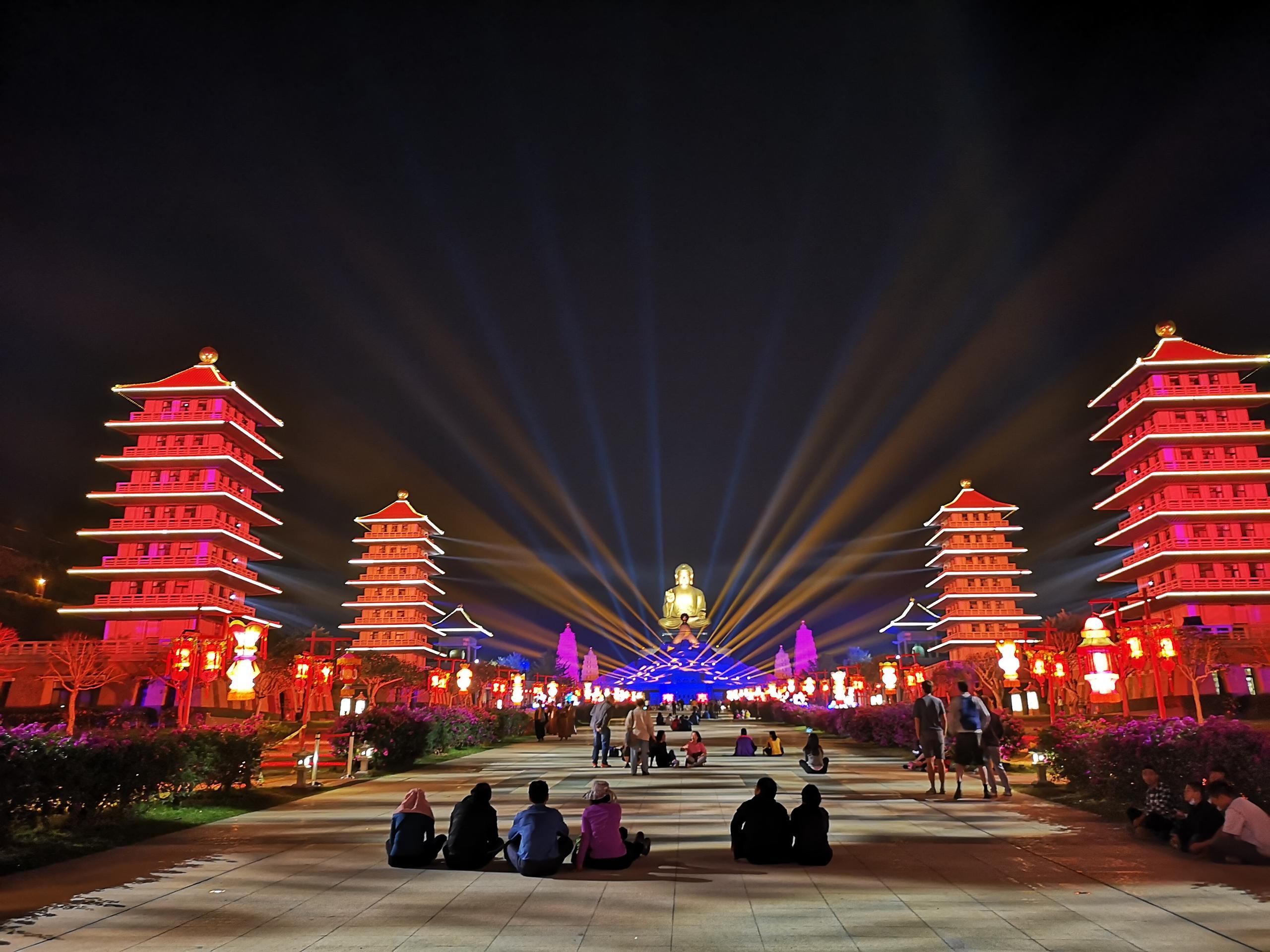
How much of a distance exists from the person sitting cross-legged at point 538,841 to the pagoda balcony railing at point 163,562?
50.9 meters

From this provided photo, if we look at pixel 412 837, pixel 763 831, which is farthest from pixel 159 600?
pixel 763 831

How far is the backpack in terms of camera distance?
13125 mm

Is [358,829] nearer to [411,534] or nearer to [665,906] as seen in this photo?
[665,906]

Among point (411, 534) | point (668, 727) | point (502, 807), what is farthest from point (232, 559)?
point (502, 807)

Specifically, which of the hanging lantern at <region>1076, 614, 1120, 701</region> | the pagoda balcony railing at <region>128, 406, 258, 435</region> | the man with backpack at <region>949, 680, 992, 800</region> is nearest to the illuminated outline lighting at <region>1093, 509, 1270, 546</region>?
the hanging lantern at <region>1076, 614, 1120, 701</region>

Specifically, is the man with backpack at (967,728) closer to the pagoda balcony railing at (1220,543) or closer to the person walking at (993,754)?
the person walking at (993,754)

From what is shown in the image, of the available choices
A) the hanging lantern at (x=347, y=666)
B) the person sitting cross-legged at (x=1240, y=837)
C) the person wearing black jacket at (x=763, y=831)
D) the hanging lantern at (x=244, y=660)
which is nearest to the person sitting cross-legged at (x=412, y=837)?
the person wearing black jacket at (x=763, y=831)

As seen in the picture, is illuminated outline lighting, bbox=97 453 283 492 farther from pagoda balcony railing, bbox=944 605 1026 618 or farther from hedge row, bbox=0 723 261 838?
pagoda balcony railing, bbox=944 605 1026 618

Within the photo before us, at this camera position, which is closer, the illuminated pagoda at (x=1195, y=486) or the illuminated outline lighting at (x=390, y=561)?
the illuminated pagoda at (x=1195, y=486)

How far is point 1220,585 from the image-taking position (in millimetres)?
49406

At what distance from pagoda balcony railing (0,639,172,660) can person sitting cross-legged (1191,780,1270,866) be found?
47912 millimetres

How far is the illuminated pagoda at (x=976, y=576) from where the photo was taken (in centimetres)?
7150

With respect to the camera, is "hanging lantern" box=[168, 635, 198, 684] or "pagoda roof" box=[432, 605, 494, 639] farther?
"pagoda roof" box=[432, 605, 494, 639]

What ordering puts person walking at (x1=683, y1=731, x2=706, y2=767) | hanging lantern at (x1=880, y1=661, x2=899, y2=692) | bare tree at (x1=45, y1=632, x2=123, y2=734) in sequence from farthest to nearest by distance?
bare tree at (x1=45, y1=632, x2=123, y2=734) → hanging lantern at (x1=880, y1=661, x2=899, y2=692) → person walking at (x1=683, y1=731, x2=706, y2=767)
